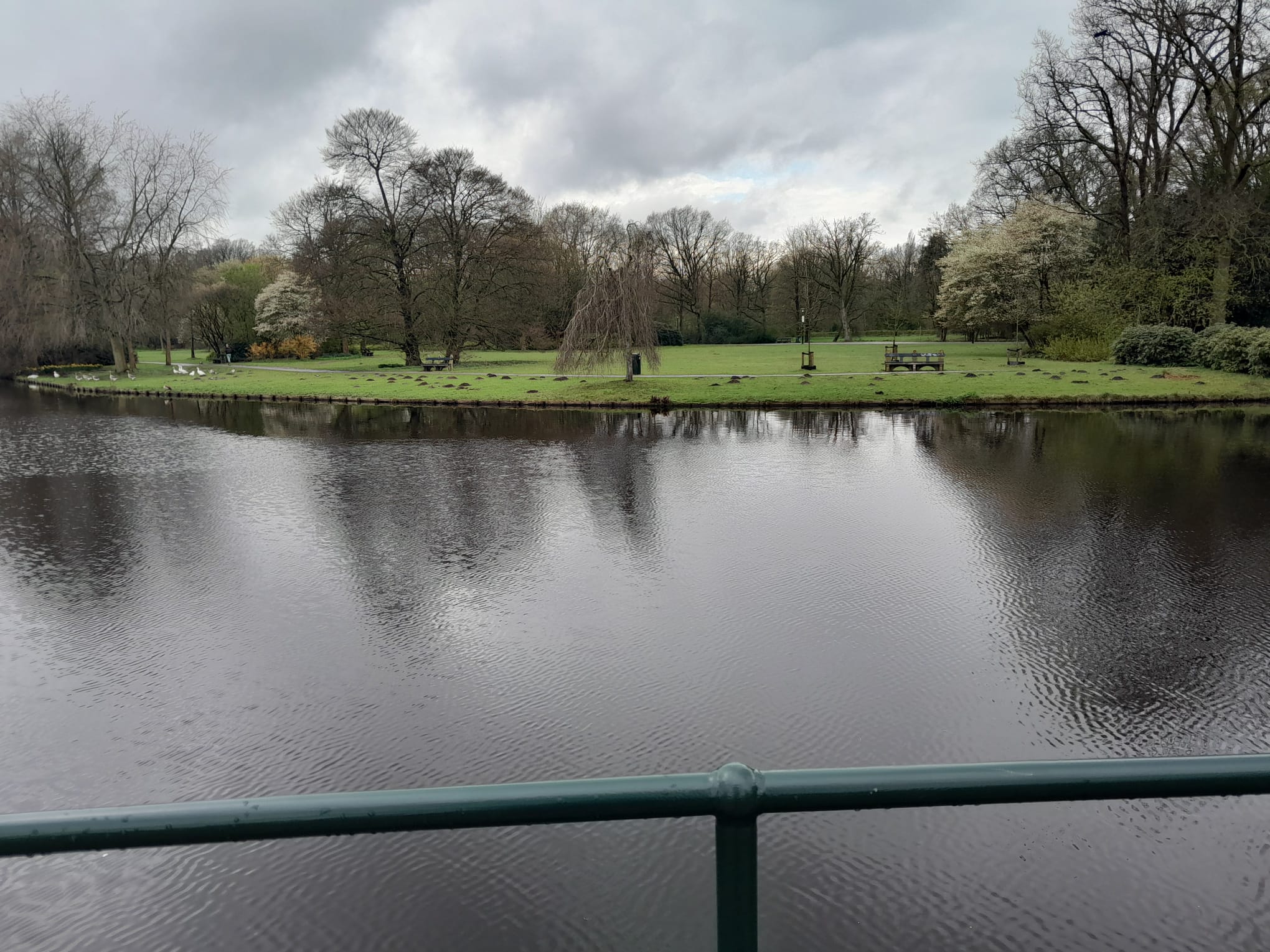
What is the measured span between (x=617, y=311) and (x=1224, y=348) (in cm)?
2108

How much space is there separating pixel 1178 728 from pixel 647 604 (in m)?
4.48

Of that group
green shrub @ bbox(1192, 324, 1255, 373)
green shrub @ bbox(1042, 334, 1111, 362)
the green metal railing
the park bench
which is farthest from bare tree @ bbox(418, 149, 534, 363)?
the green metal railing

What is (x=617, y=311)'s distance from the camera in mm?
27828

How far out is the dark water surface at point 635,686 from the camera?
408 centimetres

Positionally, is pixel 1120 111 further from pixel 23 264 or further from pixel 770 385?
pixel 23 264

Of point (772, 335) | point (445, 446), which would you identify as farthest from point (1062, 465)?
point (772, 335)

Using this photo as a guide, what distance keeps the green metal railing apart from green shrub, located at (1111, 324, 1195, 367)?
35342mm

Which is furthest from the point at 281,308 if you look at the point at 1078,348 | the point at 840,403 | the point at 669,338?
the point at 1078,348

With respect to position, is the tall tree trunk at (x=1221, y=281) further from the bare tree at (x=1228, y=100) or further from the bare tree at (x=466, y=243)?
the bare tree at (x=466, y=243)

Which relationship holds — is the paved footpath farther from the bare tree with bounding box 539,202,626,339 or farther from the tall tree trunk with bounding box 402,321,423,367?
the bare tree with bounding box 539,202,626,339

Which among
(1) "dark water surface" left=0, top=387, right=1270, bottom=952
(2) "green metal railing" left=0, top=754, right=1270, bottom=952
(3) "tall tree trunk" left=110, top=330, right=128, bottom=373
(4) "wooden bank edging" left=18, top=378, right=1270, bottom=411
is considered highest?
(3) "tall tree trunk" left=110, top=330, right=128, bottom=373

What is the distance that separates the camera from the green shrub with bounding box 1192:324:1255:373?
91.9 ft

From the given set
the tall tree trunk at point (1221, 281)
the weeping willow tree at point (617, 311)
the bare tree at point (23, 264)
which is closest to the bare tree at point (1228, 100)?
the tall tree trunk at point (1221, 281)

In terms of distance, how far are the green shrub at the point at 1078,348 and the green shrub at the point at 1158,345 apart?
74.7 inches
